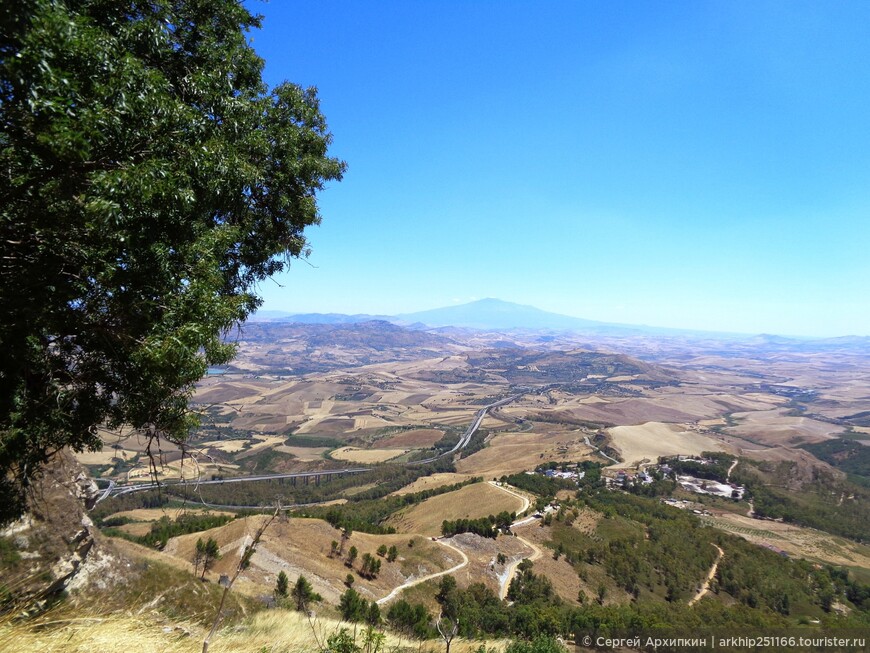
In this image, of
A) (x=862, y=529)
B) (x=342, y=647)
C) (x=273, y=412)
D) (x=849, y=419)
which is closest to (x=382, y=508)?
(x=342, y=647)

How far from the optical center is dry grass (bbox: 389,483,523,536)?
61.8m

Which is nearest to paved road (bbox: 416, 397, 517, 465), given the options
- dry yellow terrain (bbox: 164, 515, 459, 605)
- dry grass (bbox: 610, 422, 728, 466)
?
dry grass (bbox: 610, 422, 728, 466)

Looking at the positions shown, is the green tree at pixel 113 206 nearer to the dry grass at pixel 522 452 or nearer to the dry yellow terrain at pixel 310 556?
the dry yellow terrain at pixel 310 556

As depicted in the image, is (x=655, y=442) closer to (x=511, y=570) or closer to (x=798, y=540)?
(x=798, y=540)

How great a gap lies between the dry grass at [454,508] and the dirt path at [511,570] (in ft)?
38.0

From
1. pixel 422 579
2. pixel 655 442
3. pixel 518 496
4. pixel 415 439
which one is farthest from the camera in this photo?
pixel 415 439

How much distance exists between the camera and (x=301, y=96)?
10.5 metres

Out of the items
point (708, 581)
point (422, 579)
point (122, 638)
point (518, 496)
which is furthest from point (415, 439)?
point (122, 638)

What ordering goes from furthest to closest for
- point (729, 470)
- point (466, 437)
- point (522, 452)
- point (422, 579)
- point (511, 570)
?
1. point (466, 437)
2. point (522, 452)
3. point (729, 470)
4. point (511, 570)
5. point (422, 579)

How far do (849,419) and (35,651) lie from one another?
28117 cm

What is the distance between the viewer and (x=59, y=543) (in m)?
12.3

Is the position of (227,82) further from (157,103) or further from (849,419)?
(849,419)

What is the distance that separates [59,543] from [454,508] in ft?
200

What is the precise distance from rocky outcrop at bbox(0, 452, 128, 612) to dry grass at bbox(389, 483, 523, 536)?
4792cm
